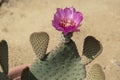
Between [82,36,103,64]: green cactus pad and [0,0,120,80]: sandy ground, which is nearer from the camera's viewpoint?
[82,36,103,64]: green cactus pad

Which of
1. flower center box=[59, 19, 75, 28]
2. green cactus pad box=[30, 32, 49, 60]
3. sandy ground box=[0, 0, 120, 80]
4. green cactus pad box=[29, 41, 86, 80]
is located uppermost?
flower center box=[59, 19, 75, 28]

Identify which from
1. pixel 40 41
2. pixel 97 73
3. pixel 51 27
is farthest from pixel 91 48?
pixel 51 27

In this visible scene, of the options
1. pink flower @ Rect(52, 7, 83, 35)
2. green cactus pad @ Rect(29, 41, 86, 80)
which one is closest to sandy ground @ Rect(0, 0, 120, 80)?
green cactus pad @ Rect(29, 41, 86, 80)

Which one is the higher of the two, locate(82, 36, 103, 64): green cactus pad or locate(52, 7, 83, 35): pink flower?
locate(52, 7, 83, 35): pink flower

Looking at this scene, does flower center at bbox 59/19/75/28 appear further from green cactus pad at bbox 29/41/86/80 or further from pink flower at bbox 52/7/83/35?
green cactus pad at bbox 29/41/86/80

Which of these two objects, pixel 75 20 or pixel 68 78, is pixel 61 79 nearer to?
pixel 68 78

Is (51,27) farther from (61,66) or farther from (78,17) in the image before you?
(78,17)
